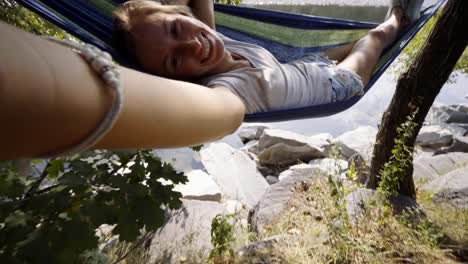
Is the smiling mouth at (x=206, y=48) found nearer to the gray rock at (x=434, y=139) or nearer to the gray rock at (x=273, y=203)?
the gray rock at (x=273, y=203)

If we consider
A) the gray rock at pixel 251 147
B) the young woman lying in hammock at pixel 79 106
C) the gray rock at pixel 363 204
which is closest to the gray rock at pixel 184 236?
the gray rock at pixel 363 204

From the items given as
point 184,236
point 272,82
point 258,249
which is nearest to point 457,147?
point 258,249

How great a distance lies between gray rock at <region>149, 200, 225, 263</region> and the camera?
69.8 inches

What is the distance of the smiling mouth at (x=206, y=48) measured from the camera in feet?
3.18

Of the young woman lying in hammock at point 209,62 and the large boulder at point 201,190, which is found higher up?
the young woman lying in hammock at point 209,62

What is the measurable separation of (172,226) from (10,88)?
1.88m

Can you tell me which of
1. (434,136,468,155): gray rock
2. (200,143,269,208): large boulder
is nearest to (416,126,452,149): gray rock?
(434,136,468,155): gray rock

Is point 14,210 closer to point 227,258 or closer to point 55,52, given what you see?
point 55,52

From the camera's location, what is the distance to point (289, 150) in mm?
4988

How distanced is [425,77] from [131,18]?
1681 millimetres

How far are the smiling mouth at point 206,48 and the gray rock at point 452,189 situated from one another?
7.01 ft

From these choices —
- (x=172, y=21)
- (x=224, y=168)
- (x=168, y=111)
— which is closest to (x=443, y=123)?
(x=224, y=168)

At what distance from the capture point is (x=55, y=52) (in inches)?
11.3

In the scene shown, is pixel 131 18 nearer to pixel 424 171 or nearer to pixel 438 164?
pixel 424 171
